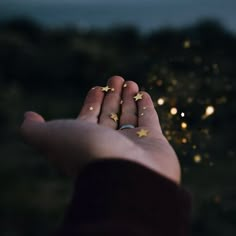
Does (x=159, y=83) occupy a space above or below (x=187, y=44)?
below

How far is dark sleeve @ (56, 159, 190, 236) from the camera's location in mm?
1160

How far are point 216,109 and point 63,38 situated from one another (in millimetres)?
3100

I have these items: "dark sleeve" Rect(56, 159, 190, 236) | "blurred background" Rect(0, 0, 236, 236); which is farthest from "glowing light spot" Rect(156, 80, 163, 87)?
"dark sleeve" Rect(56, 159, 190, 236)

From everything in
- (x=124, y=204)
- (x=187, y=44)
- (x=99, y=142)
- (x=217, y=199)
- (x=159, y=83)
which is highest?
(x=187, y=44)

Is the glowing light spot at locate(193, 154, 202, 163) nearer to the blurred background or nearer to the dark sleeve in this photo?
the blurred background

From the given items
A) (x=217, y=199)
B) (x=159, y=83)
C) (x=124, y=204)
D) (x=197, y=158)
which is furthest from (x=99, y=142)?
(x=159, y=83)

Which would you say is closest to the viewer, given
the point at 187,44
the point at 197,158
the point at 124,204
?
the point at 124,204

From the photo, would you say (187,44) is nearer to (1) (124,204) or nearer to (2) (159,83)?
(2) (159,83)

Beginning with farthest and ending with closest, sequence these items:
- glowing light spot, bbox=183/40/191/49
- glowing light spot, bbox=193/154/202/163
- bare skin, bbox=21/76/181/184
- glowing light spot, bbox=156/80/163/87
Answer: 1. glowing light spot, bbox=183/40/191/49
2. glowing light spot, bbox=156/80/163/87
3. glowing light spot, bbox=193/154/202/163
4. bare skin, bbox=21/76/181/184

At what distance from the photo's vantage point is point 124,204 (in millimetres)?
1212

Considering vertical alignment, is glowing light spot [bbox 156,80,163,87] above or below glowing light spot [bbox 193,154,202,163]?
above

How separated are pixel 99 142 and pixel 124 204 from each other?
415 mm

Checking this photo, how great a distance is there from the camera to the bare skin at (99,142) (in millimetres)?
1576

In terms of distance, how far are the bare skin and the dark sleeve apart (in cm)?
11
